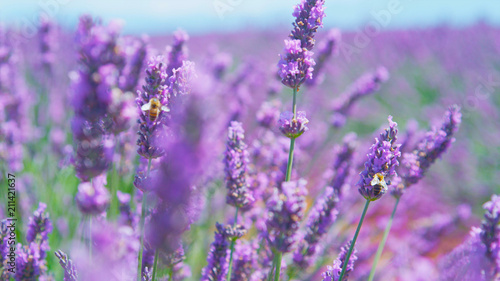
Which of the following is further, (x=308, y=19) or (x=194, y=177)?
(x=308, y=19)

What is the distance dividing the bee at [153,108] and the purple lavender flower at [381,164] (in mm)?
728

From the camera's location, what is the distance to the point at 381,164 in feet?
4.23

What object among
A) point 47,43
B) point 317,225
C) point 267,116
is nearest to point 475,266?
point 317,225

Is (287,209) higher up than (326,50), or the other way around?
(326,50)

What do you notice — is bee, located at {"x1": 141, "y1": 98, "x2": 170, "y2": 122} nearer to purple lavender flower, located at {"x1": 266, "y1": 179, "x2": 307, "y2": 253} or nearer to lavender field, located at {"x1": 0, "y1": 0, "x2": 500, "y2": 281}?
lavender field, located at {"x1": 0, "y1": 0, "x2": 500, "y2": 281}

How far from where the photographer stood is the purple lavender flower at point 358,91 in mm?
2990

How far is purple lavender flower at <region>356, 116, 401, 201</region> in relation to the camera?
127cm

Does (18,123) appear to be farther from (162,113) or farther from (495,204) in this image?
(495,204)

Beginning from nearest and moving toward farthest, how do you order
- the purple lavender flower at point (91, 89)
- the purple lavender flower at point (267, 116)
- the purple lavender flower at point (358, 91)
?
the purple lavender flower at point (91, 89) < the purple lavender flower at point (267, 116) < the purple lavender flower at point (358, 91)

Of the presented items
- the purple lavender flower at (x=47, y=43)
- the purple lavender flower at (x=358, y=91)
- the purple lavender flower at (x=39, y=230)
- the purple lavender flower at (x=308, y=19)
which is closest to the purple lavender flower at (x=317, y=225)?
the purple lavender flower at (x=308, y=19)

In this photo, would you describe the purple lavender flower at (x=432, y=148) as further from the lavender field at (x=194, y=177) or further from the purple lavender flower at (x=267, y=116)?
the purple lavender flower at (x=267, y=116)

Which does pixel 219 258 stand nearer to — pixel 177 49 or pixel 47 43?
pixel 177 49

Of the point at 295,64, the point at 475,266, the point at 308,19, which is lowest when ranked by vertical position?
the point at 475,266

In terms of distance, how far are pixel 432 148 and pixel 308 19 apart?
791mm
